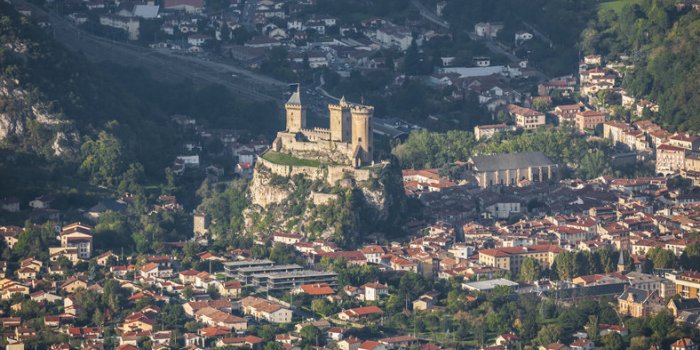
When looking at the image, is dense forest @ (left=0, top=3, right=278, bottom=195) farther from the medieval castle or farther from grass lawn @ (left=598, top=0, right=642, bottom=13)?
grass lawn @ (left=598, top=0, right=642, bottom=13)

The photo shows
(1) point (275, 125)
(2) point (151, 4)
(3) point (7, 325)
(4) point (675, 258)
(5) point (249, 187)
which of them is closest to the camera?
(3) point (7, 325)

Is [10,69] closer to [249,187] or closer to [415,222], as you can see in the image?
[249,187]

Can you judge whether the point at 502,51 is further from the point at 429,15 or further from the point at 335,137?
the point at 335,137

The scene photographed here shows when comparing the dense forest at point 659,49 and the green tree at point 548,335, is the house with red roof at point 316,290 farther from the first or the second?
the dense forest at point 659,49

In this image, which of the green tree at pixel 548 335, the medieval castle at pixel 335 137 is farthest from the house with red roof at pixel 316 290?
the green tree at pixel 548 335

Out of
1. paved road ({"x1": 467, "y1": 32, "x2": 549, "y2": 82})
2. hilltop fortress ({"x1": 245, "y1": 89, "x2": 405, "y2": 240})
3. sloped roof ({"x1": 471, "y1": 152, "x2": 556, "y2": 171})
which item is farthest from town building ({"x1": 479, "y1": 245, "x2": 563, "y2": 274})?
paved road ({"x1": 467, "y1": 32, "x2": 549, "y2": 82})

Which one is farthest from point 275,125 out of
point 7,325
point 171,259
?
point 7,325

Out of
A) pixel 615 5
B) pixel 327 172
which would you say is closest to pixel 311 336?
pixel 327 172
